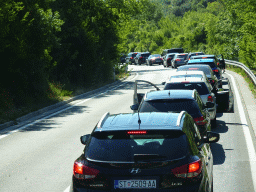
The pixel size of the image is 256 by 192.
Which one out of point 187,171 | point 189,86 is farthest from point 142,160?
point 189,86

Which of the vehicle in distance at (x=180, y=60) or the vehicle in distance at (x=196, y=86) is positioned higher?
the vehicle in distance at (x=196, y=86)

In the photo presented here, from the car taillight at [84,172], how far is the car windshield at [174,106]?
455 centimetres

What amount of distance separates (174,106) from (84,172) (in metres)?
4.76

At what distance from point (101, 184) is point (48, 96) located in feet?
57.1

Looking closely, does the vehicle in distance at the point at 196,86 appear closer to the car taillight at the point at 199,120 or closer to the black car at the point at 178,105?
the black car at the point at 178,105

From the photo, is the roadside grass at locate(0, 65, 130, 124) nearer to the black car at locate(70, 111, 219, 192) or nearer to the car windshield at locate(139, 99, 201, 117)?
the car windshield at locate(139, 99, 201, 117)

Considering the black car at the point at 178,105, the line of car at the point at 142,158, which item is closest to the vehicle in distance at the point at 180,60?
the black car at the point at 178,105

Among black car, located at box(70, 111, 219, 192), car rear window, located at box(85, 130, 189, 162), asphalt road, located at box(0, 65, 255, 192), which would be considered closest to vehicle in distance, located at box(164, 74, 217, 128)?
asphalt road, located at box(0, 65, 255, 192)

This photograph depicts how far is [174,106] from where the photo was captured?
9492mm

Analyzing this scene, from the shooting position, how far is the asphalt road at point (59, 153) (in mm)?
8023

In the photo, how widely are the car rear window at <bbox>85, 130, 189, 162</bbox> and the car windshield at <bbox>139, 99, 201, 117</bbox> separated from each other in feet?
14.1

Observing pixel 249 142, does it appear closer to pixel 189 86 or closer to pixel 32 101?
pixel 189 86

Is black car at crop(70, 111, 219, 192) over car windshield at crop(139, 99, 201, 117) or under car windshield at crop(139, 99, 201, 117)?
over

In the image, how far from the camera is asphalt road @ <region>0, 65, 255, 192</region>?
802 centimetres
